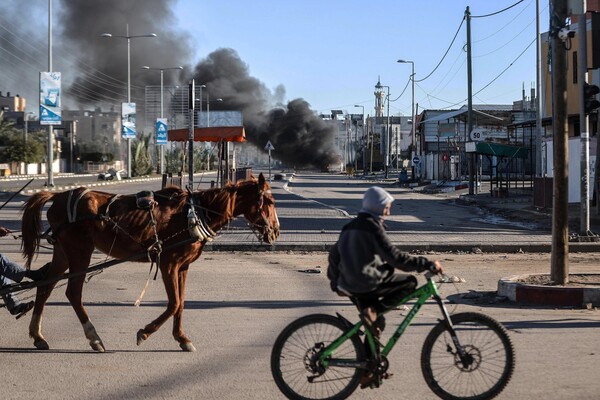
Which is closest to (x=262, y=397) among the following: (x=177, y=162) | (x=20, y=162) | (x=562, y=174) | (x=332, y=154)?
(x=562, y=174)

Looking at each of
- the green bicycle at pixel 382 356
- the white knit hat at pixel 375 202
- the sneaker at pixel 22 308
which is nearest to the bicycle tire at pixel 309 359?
the green bicycle at pixel 382 356

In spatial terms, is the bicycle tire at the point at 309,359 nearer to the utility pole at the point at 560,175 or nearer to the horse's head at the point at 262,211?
the horse's head at the point at 262,211

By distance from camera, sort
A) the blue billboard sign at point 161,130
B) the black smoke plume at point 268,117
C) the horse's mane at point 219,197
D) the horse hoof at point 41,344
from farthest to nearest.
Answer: the black smoke plume at point 268,117 → the blue billboard sign at point 161,130 → the horse's mane at point 219,197 → the horse hoof at point 41,344

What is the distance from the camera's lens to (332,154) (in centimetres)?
8769

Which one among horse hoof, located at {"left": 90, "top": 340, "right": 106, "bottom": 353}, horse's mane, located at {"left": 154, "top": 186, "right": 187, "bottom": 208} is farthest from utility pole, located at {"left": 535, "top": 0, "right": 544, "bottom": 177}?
horse hoof, located at {"left": 90, "top": 340, "right": 106, "bottom": 353}

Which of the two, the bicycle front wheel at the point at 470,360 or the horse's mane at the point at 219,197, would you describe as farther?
the horse's mane at the point at 219,197

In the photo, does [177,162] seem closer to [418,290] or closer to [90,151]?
[90,151]

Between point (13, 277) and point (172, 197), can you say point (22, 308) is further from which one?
point (172, 197)

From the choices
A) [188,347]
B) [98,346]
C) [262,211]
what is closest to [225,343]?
[188,347]

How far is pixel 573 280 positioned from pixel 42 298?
6.86 meters

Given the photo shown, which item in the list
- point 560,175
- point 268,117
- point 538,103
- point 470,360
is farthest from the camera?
point 268,117

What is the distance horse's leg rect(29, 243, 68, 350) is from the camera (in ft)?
24.8

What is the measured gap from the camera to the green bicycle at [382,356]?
217 inches

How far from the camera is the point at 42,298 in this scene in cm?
770
